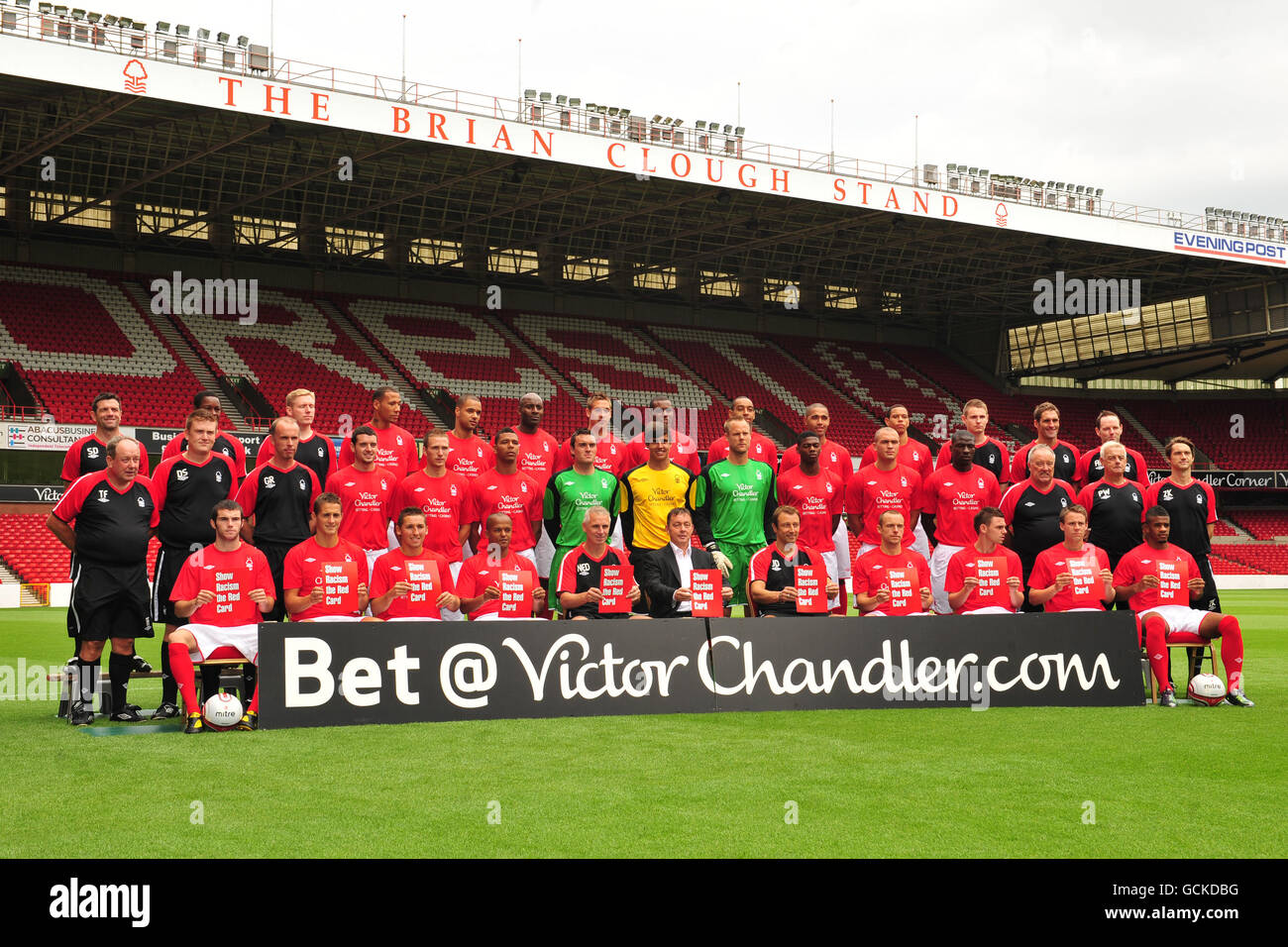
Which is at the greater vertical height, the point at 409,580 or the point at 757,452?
the point at 757,452

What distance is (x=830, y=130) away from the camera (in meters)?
31.6

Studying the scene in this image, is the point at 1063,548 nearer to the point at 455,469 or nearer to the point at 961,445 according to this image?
the point at 961,445

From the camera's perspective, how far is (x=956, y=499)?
10945 mm

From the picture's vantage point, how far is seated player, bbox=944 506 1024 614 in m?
10.1

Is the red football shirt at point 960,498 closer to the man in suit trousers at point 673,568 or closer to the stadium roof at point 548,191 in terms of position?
the man in suit trousers at point 673,568

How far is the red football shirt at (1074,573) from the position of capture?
999cm

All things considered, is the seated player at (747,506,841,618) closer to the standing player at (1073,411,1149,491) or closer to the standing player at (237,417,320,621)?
the standing player at (1073,411,1149,491)

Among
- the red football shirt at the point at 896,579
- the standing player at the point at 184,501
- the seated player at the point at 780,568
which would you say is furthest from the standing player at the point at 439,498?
the red football shirt at the point at 896,579

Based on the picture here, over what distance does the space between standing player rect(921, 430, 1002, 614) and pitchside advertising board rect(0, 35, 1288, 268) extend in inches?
642

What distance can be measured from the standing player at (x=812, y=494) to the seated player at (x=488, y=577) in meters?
2.69

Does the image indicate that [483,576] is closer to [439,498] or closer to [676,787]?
[439,498]

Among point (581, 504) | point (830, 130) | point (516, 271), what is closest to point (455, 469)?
point (581, 504)

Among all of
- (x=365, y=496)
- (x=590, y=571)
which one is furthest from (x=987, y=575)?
(x=365, y=496)

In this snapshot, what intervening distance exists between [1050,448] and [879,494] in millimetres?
1611
